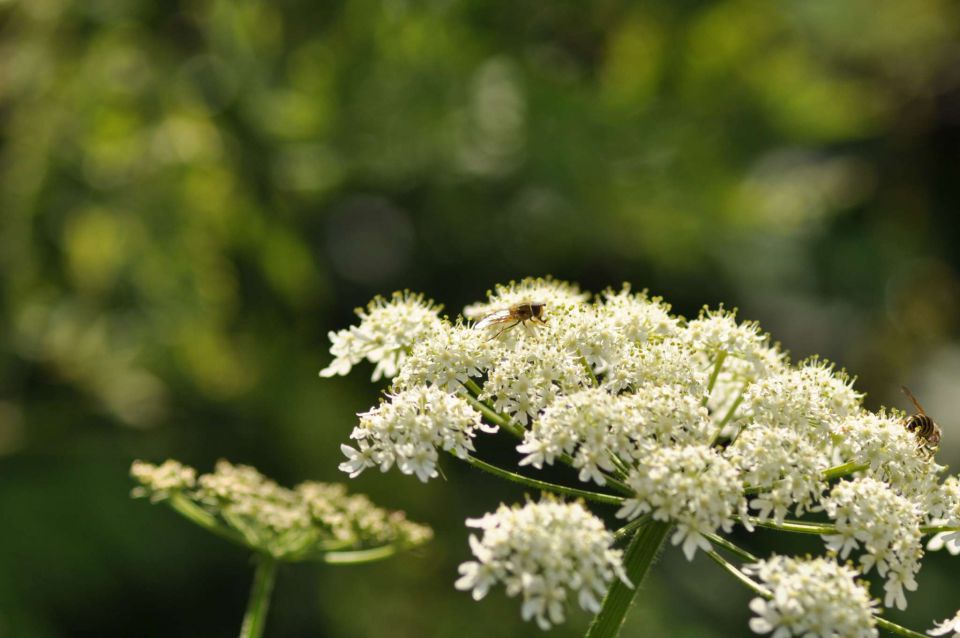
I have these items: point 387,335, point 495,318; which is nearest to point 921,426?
point 495,318

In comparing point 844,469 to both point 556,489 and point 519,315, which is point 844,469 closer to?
point 556,489

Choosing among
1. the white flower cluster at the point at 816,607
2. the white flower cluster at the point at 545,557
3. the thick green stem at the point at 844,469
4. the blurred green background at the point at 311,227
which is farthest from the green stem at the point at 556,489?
the blurred green background at the point at 311,227

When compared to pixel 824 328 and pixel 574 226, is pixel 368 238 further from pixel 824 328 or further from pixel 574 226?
pixel 824 328

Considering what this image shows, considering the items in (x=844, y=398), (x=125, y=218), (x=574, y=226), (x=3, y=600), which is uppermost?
(x=574, y=226)

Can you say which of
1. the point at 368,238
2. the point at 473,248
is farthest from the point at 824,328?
the point at 368,238

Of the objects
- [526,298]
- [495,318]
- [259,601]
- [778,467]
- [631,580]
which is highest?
[526,298]
